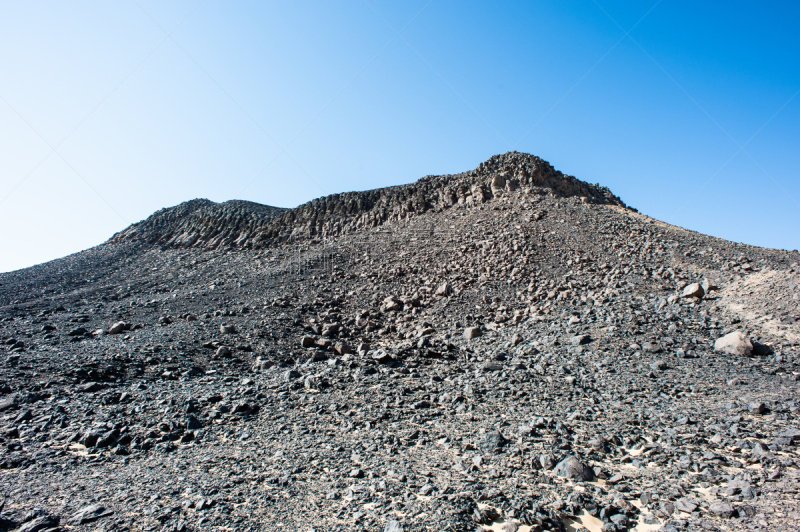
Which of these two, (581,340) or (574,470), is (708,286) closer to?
(581,340)

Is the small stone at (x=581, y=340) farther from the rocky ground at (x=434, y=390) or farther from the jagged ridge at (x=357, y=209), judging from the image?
the jagged ridge at (x=357, y=209)

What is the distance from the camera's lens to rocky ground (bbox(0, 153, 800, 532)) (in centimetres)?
356

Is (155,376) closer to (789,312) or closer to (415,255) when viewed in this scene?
(415,255)

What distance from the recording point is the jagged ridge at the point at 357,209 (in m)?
19.2

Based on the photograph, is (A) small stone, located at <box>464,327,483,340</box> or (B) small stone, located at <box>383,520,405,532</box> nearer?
(B) small stone, located at <box>383,520,405,532</box>

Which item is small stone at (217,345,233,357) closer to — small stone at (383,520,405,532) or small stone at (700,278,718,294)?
small stone at (383,520,405,532)

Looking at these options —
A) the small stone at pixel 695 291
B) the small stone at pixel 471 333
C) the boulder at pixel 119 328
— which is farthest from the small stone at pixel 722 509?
the boulder at pixel 119 328

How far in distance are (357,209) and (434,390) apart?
1585cm

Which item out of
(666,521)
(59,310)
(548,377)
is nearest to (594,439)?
(666,521)

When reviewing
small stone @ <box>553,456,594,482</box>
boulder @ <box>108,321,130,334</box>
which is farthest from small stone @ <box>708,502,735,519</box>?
boulder @ <box>108,321,130,334</box>

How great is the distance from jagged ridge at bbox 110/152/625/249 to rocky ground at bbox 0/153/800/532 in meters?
3.38

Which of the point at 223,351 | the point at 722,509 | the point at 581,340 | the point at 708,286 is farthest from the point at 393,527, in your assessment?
the point at 708,286

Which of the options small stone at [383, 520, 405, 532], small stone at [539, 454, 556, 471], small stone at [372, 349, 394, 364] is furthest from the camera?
small stone at [372, 349, 394, 364]

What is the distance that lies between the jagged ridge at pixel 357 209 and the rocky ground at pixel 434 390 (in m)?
3.38
